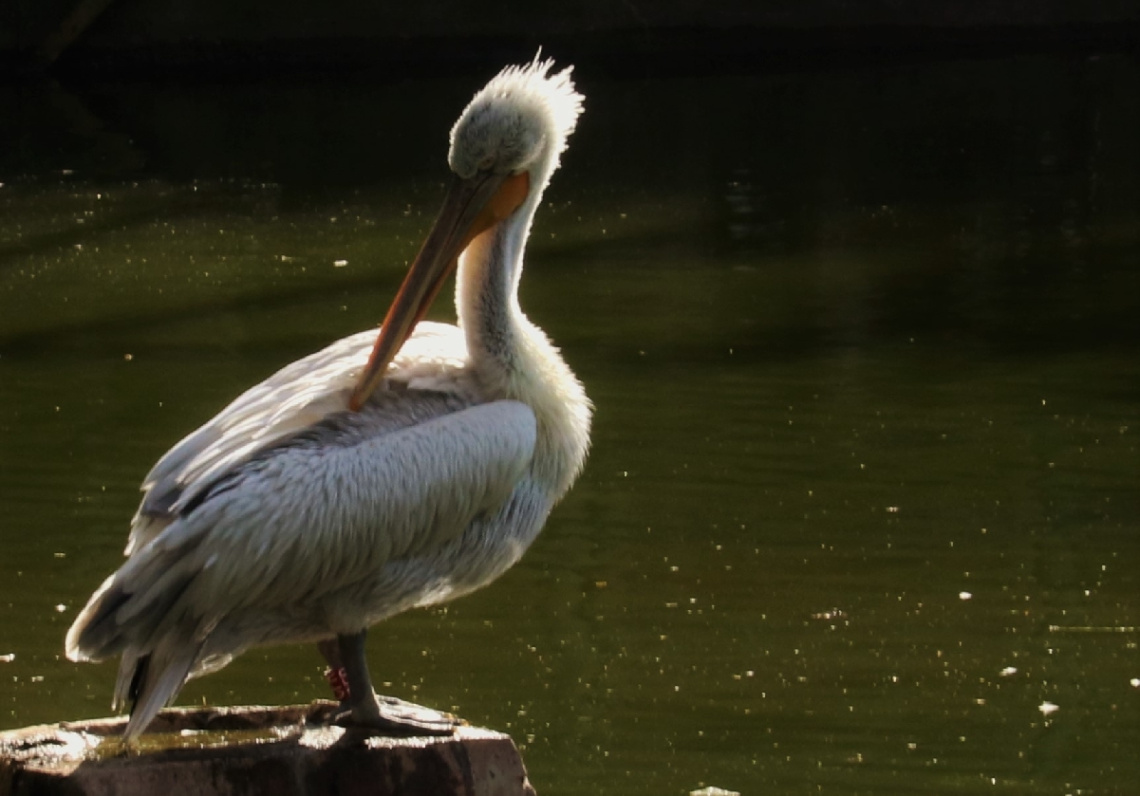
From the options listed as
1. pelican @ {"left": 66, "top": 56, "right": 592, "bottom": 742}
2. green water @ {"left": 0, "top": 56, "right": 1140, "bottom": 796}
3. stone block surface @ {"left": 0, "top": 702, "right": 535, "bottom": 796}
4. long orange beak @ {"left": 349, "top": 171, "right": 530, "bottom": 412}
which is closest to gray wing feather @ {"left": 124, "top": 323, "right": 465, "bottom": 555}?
pelican @ {"left": 66, "top": 56, "right": 592, "bottom": 742}

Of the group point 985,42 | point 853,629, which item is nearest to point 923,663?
point 853,629

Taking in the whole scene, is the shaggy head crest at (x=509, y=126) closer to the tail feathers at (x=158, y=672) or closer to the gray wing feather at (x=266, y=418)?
the gray wing feather at (x=266, y=418)

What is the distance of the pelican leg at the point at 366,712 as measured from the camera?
3.12 meters

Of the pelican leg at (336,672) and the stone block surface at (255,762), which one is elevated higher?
the pelican leg at (336,672)

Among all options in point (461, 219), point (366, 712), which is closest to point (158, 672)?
point (366, 712)

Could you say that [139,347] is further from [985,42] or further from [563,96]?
[985,42]

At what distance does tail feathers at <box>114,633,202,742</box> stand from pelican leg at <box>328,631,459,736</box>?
243mm

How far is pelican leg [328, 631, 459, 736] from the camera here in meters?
3.12

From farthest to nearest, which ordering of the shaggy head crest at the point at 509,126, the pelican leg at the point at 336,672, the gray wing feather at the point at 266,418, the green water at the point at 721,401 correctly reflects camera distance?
the green water at the point at 721,401
the shaggy head crest at the point at 509,126
the pelican leg at the point at 336,672
the gray wing feather at the point at 266,418

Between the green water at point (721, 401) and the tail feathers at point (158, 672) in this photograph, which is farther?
the green water at point (721, 401)

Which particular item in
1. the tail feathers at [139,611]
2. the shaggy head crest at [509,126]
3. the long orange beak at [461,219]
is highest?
the shaggy head crest at [509,126]

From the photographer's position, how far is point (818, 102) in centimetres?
1082

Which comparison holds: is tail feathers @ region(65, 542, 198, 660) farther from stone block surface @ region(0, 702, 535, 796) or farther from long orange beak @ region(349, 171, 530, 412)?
long orange beak @ region(349, 171, 530, 412)

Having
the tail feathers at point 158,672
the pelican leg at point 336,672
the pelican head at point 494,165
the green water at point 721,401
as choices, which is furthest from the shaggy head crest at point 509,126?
the green water at point 721,401
